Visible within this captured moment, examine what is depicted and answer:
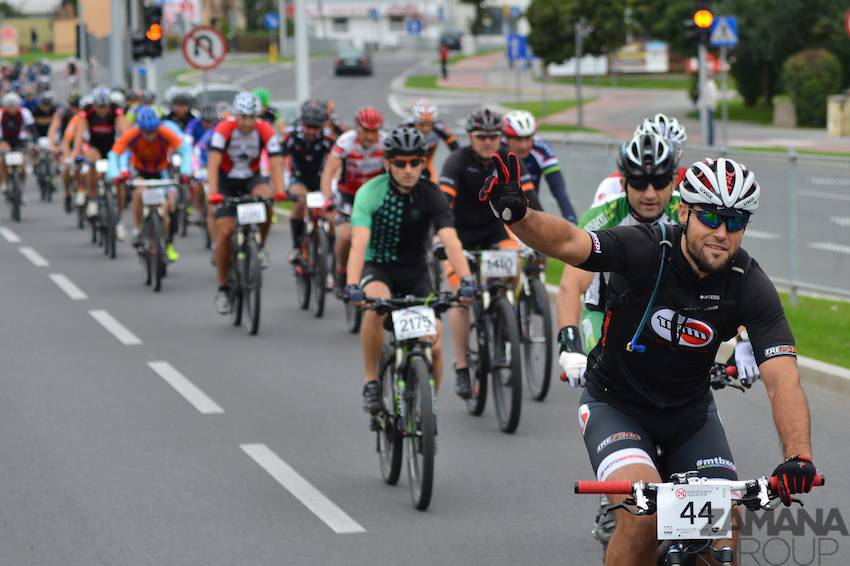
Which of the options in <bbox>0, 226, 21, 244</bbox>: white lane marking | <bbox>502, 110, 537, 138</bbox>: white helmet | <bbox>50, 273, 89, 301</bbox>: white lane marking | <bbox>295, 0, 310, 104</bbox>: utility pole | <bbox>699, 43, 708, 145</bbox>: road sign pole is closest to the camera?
<bbox>502, 110, 537, 138</bbox>: white helmet

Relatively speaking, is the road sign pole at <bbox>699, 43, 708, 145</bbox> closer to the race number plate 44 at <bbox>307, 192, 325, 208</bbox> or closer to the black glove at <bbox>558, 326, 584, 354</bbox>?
the race number plate 44 at <bbox>307, 192, 325, 208</bbox>

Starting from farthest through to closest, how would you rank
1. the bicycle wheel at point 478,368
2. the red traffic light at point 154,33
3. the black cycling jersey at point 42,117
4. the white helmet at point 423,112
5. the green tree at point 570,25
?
the green tree at point 570,25
the red traffic light at point 154,33
the black cycling jersey at point 42,117
the white helmet at point 423,112
the bicycle wheel at point 478,368

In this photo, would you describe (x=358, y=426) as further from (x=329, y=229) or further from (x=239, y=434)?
(x=329, y=229)

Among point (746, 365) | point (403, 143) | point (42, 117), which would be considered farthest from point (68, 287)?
point (42, 117)

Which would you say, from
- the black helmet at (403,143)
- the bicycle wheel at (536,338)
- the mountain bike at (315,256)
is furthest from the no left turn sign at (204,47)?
the black helmet at (403,143)

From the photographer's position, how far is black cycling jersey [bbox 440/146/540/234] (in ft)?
36.7

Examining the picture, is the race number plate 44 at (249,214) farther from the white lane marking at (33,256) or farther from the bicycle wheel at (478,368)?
the white lane marking at (33,256)

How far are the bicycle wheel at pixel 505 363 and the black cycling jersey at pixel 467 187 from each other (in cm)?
95

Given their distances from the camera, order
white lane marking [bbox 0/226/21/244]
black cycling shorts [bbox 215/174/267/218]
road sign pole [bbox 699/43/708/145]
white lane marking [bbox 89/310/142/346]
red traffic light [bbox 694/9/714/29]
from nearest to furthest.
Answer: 1. white lane marking [bbox 89/310/142/346]
2. black cycling shorts [bbox 215/174/267/218]
3. white lane marking [bbox 0/226/21/244]
4. red traffic light [bbox 694/9/714/29]
5. road sign pole [bbox 699/43/708/145]

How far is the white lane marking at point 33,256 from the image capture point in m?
20.1

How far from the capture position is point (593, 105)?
5825cm

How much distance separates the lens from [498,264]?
1098 centimetres

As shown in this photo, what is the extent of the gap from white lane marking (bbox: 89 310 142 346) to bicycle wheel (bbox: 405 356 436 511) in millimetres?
5918

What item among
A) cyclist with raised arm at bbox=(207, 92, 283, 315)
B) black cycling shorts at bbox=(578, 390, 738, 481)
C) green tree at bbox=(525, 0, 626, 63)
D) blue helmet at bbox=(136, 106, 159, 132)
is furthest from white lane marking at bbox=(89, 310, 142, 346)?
green tree at bbox=(525, 0, 626, 63)
